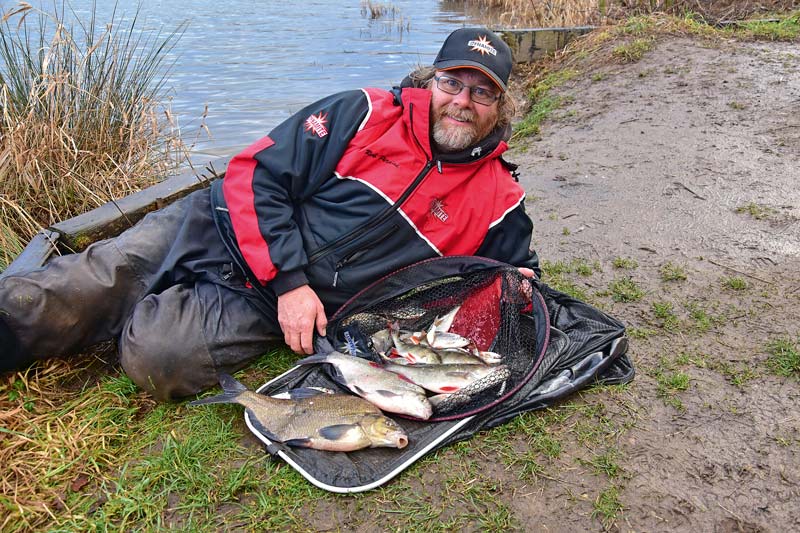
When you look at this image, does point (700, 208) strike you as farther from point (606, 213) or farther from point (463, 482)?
point (463, 482)

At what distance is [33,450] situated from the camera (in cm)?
289

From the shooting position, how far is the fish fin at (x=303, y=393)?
3.13 metres

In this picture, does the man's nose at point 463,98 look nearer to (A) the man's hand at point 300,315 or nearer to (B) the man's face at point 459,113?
(B) the man's face at point 459,113

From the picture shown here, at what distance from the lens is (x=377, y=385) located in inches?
122

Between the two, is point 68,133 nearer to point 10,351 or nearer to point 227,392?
point 10,351

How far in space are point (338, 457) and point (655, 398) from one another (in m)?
1.67

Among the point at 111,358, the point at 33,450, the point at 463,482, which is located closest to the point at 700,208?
the point at 463,482

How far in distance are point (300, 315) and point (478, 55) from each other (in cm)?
165

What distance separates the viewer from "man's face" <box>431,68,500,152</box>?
135 inches

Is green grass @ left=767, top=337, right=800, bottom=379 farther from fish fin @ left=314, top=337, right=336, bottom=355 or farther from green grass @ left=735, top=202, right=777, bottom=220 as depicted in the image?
fish fin @ left=314, top=337, right=336, bottom=355

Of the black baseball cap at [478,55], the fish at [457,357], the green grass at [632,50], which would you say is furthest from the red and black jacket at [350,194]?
the green grass at [632,50]

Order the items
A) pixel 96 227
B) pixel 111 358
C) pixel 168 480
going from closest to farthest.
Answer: pixel 168 480 < pixel 111 358 < pixel 96 227

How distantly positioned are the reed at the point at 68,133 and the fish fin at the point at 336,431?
274cm

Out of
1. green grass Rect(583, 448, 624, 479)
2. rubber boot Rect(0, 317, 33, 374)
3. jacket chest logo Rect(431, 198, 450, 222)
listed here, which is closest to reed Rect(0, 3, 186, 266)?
rubber boot Rect(0, 317, 33, 374)
